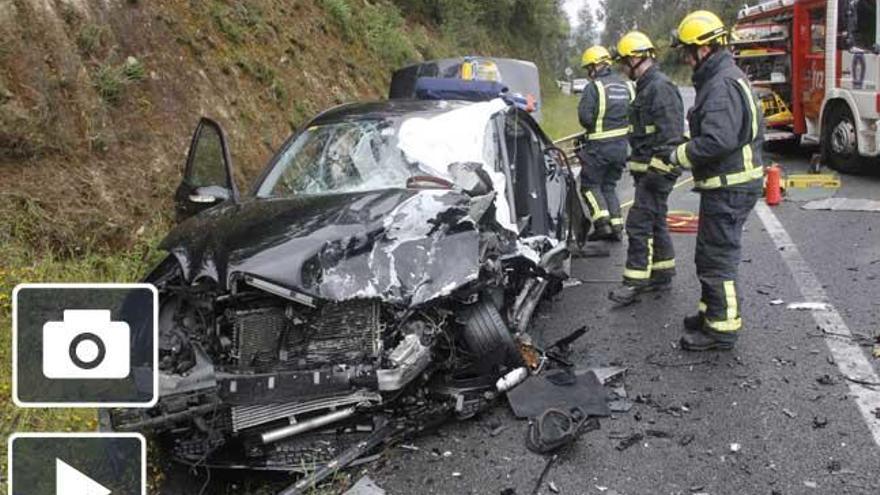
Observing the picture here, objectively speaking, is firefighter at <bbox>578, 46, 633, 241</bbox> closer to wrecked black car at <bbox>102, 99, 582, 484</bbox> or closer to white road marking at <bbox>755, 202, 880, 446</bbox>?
white road marking at <bbox>755, 202, 880, 446</bbox>

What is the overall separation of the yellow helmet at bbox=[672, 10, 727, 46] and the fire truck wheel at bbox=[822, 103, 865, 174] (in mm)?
6311

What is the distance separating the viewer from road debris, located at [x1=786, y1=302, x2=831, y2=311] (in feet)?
17.1

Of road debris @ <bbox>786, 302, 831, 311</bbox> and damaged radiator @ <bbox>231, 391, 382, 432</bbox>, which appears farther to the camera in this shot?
road debris @ <bbox>786, 302, 831, 311</bbox>

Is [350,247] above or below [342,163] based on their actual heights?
below

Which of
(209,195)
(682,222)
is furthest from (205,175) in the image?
(682,222)

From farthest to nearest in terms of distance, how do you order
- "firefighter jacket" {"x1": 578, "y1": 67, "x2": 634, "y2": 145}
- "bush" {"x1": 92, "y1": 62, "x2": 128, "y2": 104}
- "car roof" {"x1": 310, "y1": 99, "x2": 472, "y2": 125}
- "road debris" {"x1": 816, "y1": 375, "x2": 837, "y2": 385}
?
"firefighter jacket" {"x1": 578, "y1": 67, "x2": 634, "y2": 145} → "bush" {"x1": 92, "y1": 62, "x2": 128, "y2": 104} → "car roof" {"x1": 310, "y1": 99, "x2": 472, "y2": 125} → "road debris" {"x1": 816, "y1": 375, "x2": 837, "y2": 385}

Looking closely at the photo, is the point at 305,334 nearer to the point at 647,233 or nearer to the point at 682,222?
the point at 647,233

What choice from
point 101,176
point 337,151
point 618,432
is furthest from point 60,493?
point 101,176

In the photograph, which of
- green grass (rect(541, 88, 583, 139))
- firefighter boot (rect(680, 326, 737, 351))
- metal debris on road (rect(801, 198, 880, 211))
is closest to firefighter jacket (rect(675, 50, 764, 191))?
firefighter boot (rect(680, 326, 737, 351))

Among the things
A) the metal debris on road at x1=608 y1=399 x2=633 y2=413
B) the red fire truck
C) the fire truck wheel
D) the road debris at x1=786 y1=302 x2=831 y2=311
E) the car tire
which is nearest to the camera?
the car tire

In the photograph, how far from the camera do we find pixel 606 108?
7.11 m

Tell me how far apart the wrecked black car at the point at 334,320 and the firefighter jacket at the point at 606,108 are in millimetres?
3021

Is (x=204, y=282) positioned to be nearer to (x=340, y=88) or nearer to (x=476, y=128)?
(x=476, y=128)

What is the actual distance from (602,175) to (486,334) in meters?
4.04
